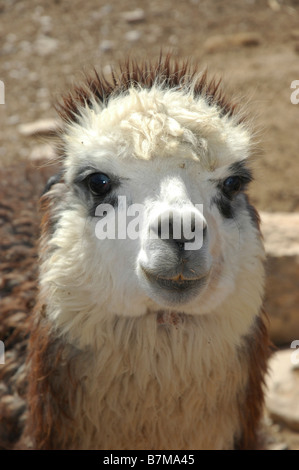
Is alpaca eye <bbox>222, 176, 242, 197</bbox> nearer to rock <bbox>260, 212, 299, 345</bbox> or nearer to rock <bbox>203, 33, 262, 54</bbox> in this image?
rock <bbox>260, 212, 299, 345</bbox>

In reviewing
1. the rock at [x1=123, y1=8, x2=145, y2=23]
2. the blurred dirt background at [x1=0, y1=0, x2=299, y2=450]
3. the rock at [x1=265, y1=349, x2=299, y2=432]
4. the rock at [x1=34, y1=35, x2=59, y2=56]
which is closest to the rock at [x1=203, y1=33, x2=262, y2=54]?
the blurred dirt background at [x1=0, y1=0, x2=299, y2=450]

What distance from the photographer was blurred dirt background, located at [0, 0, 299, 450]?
6023mm

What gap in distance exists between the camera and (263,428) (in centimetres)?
326

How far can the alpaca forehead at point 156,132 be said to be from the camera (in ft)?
7.34

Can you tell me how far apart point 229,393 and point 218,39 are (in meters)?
5.99

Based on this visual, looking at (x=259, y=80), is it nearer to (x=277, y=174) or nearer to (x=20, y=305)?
(x=277, y=174)

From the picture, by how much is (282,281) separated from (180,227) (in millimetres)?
2330

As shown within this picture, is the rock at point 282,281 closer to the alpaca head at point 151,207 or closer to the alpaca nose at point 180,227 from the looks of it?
the alpaca head at point 151,207

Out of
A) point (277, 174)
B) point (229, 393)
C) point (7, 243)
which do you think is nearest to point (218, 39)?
point (277, 174)

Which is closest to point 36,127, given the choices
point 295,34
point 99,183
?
point 295,34

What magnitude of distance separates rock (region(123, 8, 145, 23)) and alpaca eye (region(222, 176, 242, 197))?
6185 millimetres

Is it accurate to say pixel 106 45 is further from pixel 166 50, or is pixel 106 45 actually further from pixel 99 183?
pixel 99 183

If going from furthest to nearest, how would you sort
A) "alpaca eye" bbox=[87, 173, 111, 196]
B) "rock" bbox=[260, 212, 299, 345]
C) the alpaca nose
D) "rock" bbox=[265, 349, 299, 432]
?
"rock" bbox=[260, 212, 299, 345], "rock" bbox=[265, 349, 299, 432], "alpaca eye" bbox=[87, 173, 111, 196], the alpaca nose

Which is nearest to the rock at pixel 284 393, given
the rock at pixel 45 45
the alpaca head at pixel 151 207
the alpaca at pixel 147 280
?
the alpaca at pixel 147 280
